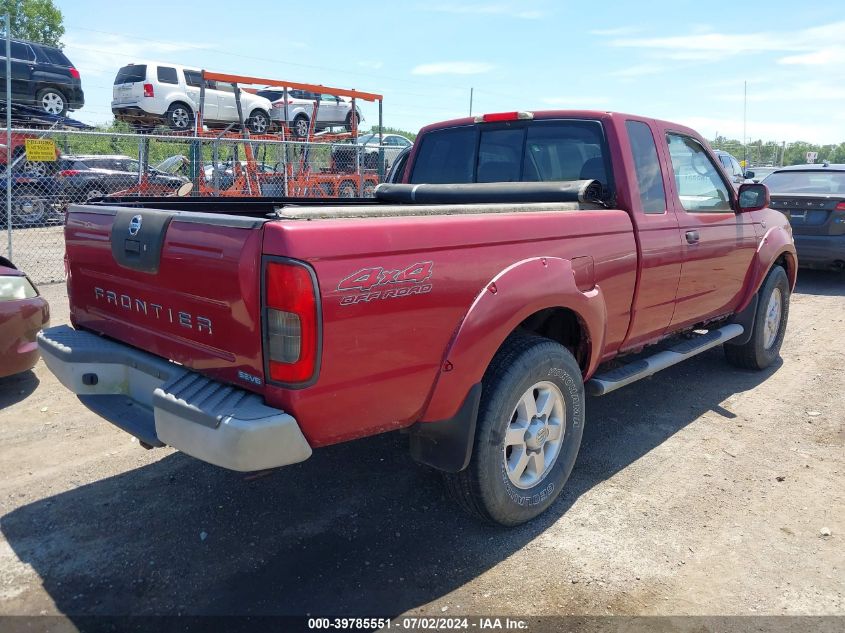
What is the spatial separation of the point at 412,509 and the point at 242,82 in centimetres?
1365

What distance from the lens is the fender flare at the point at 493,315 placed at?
2.77 m

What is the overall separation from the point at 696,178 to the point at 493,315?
8.71 ft

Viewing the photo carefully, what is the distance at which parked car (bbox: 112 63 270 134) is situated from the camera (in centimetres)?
1773

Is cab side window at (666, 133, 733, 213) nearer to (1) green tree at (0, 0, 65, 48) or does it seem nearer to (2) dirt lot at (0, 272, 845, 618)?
(2) dirt lot at (0, 272, 845, 618)

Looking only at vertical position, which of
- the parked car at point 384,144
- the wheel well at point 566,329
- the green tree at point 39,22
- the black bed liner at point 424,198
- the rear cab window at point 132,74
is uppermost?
the green tree at point 39,22

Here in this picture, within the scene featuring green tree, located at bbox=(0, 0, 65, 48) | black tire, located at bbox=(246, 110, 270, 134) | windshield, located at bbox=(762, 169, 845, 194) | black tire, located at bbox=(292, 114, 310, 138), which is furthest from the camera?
green tree, located at bbox=(0, 0, 65, 48)

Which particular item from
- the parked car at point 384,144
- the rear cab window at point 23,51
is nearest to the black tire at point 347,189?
the parked car at point 384,144

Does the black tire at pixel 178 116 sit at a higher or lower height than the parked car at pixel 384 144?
higher

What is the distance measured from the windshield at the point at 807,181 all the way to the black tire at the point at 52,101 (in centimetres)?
1598

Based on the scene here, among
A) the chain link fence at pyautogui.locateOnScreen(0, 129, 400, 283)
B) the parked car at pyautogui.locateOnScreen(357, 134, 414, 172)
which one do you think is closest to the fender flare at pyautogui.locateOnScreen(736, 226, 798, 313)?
the chain link fence at pyautogui.locateOnScreen(0, 129, 400, 283)

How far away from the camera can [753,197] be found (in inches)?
197

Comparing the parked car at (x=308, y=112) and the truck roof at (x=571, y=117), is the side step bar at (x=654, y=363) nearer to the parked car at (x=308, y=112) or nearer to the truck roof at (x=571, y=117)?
the truck roof at (x=571, y=117)

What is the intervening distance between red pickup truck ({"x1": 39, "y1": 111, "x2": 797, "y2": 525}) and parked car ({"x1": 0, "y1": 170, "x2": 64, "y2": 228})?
10890mm

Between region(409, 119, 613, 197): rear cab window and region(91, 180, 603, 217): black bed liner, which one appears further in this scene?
region(409, 119, 613, 197): rear cab window
